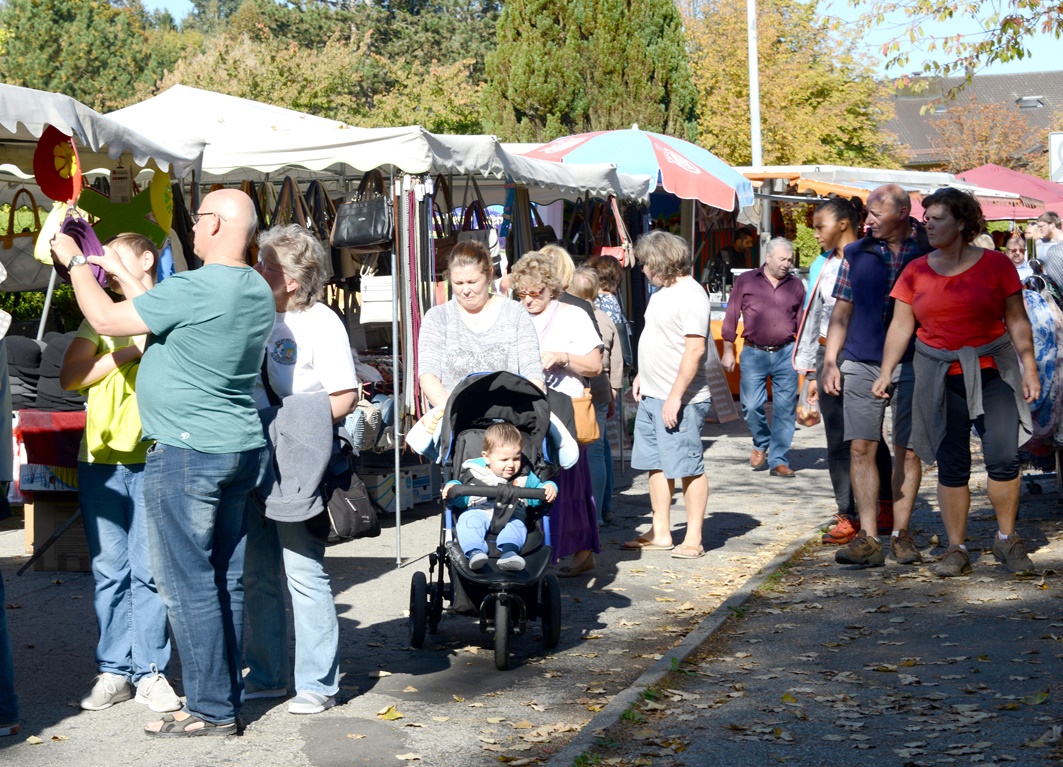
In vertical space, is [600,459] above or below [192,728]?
above

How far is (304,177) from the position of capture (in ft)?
42.5

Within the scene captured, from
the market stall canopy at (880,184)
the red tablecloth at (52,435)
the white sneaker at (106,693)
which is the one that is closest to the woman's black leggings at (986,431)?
the white sneaker at (106,693)

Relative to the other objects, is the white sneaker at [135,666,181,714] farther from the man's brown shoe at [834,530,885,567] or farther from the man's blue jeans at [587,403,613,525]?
the man's brown shoe at [834,530,885,567]

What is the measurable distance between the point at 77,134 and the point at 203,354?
1.81m

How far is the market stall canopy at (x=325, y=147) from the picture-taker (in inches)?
319

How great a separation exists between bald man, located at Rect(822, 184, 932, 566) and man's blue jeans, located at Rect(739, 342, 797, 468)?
4.00m

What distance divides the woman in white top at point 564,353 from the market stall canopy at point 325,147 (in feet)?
3.45

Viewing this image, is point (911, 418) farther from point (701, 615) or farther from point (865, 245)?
point (701, 615)

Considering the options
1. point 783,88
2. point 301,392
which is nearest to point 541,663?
point 301,392

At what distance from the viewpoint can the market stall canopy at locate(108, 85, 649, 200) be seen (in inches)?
319

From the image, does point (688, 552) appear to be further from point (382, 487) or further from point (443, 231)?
point (443, 231)

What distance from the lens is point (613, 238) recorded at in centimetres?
1399

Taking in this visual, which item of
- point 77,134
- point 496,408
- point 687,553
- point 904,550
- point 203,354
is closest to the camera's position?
point 203,354

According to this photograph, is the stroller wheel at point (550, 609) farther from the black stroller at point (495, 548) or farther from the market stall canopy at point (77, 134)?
the market stall canopy at point (77, 134)
